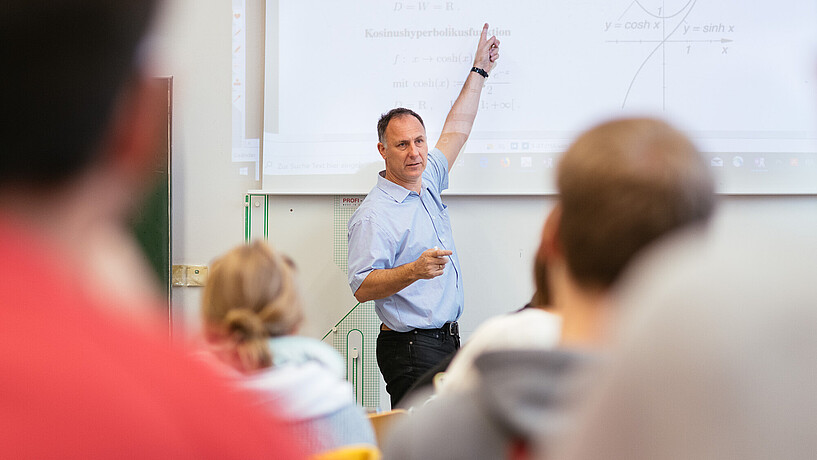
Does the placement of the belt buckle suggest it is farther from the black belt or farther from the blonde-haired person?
the blonde-haired person

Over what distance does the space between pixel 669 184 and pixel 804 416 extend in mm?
492

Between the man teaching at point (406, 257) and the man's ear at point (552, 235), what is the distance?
1.77 m

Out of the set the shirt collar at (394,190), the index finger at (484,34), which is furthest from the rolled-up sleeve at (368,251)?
the index finger at (484,34)

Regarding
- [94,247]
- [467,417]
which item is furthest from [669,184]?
[94,247]

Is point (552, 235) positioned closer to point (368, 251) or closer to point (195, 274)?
point (368, 251)

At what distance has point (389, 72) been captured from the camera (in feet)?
10.5

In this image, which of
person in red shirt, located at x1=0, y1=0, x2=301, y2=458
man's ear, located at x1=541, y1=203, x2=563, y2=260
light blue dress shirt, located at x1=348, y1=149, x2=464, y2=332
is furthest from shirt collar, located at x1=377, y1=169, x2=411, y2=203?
person in red shirt, located at x1=0, y1=0, x2=301, y2=458

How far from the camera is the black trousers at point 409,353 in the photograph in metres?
2.79

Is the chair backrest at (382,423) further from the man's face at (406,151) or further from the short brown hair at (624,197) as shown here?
the man's face at (406,151)

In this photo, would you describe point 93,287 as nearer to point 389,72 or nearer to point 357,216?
point 357,216

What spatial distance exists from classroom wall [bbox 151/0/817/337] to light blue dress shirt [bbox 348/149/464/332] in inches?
10.0

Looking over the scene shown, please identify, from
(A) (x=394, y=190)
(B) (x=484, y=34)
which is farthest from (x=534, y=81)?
(A) (x=394, y=190)

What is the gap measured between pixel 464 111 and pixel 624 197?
2.38 m

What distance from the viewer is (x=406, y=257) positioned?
2.89m
